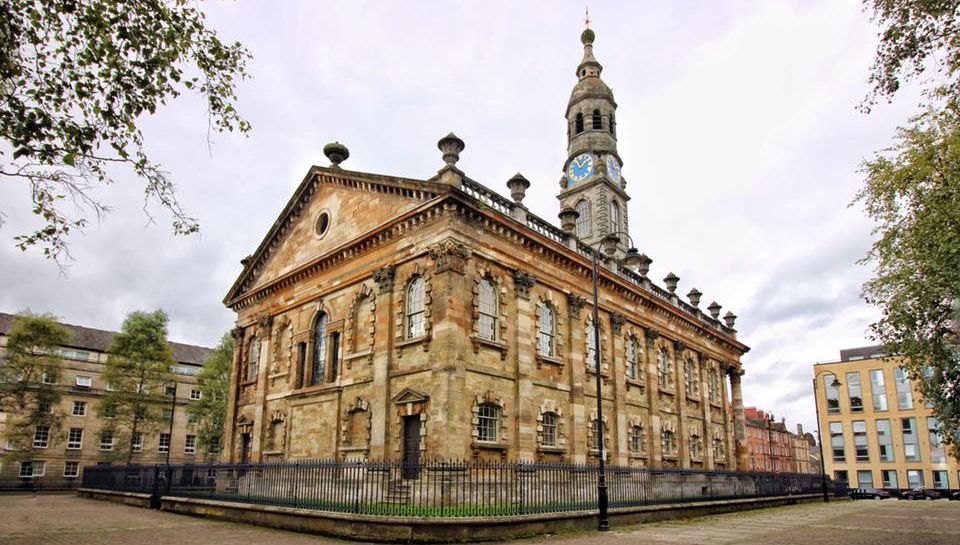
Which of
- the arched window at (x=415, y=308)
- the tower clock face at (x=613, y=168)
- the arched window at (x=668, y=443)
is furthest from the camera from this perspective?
the tower clock face at (x=613, y=168)

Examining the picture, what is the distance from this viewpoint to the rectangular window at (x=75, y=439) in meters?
50.0

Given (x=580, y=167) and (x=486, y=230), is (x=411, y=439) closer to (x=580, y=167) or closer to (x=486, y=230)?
(x=486, y=230)

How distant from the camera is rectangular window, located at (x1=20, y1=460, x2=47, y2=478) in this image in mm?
46406

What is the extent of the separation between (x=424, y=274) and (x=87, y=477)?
23268mm

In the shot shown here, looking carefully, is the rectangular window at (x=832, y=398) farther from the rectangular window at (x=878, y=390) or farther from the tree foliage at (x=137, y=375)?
the tree foliage at (x=137, y=375)

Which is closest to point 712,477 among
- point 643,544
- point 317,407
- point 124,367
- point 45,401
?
point 643,544

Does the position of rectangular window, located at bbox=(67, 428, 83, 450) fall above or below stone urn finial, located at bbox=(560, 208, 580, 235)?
below

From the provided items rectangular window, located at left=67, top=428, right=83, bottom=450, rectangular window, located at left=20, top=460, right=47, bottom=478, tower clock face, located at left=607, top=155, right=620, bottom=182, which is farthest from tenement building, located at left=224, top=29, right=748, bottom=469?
rectangular window, located at left=67, top=428, right=83, bottom=450

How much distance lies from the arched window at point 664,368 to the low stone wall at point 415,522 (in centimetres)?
1161

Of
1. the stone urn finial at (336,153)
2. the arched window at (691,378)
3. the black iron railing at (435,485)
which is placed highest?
the stone urn finial at (336,153)

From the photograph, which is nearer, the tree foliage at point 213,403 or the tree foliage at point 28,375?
the tree foliage at point 28,375

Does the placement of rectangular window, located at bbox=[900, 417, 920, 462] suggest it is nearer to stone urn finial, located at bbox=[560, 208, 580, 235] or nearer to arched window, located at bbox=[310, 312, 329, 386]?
stone urn finial, located at bbox=[560, 208, 580, 235]

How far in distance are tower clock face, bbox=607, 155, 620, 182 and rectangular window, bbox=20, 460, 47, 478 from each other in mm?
48369

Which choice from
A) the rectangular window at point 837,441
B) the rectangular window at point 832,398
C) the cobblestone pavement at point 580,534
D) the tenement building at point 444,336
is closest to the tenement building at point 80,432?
the tenement building at point 444,336
